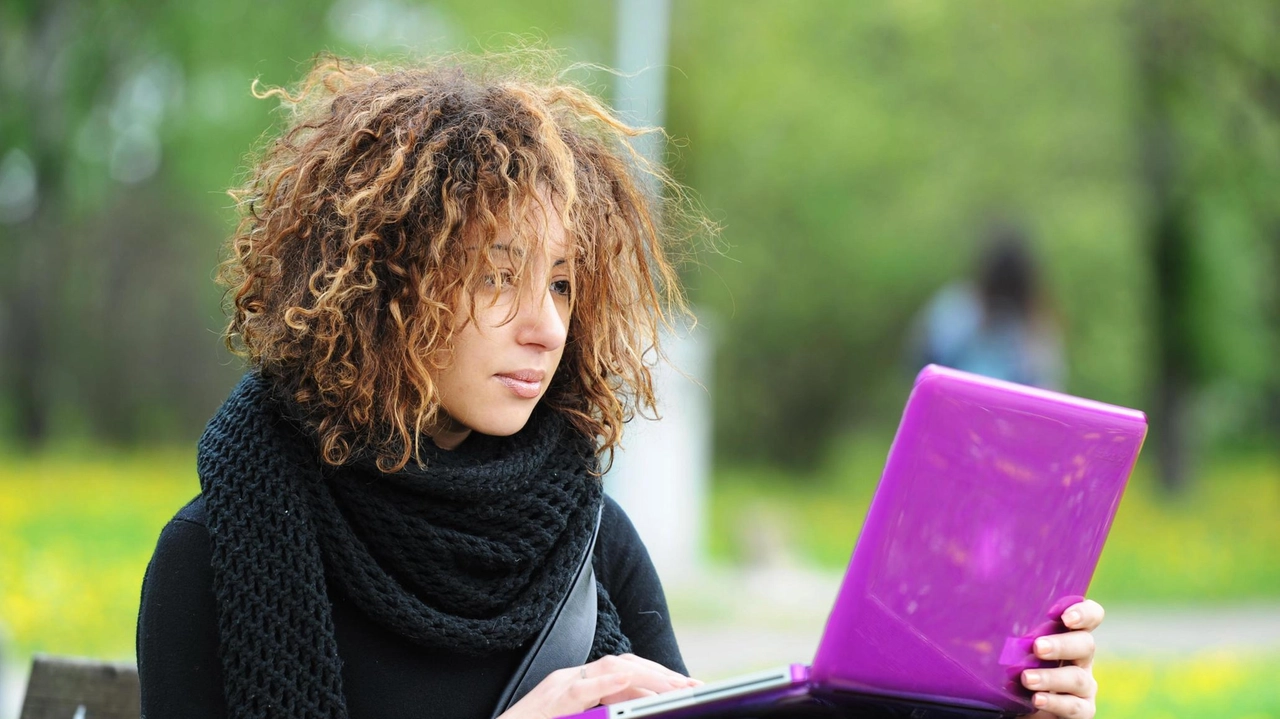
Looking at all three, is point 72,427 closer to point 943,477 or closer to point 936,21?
point 936,21

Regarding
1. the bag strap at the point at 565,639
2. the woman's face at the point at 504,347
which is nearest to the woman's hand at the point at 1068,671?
the bag strap at the point at 565,639

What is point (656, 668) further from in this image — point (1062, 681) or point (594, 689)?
point (1062, 681)

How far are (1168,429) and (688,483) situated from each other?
278 inches

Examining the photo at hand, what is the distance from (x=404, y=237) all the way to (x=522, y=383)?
253mm

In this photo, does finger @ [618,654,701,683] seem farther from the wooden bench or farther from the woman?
the wooden bench

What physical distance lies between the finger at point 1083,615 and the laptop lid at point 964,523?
0.23 feet

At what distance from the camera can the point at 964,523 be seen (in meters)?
1.45

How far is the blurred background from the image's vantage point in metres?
9.39

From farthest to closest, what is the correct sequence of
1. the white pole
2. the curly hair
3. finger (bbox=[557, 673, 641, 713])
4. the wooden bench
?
the white pole
the wooden bench
the curly hair
finger (bbox=[557, 673, 641, 713])

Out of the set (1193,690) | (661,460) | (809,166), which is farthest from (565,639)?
(809,166)

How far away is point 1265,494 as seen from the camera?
14.8 meters

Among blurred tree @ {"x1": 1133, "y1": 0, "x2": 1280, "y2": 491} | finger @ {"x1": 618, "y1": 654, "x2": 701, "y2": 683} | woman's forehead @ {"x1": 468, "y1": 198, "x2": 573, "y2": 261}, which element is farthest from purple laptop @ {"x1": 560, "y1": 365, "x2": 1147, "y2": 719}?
blurred tree @ {"x1": 1133, "y1": 0, "x2": 1280, "y2": 491}

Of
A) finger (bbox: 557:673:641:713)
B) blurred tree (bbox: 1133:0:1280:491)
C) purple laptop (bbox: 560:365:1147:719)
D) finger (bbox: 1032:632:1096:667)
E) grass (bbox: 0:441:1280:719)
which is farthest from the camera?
blurred tree (bbox: 1133:0:1280:491)

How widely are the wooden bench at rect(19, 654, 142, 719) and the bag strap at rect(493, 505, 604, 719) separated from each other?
677mm
